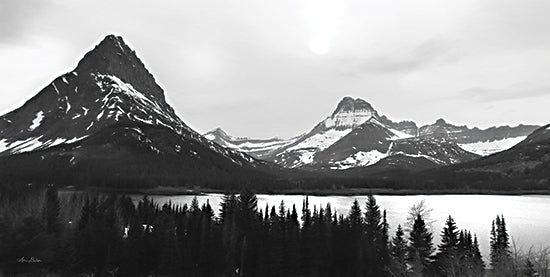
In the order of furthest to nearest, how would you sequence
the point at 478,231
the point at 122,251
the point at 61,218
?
the point at 478,231
the point at 61,218
the point at 122,251

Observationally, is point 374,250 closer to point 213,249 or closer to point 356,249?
point 356,249

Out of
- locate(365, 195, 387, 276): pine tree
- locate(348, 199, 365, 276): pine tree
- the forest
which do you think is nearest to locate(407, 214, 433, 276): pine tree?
the forest

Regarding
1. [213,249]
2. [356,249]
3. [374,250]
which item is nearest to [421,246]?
[374,250]

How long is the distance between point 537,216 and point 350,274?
127 metres

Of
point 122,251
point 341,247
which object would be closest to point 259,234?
point 341,247

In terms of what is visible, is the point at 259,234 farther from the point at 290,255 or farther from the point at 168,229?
the point at 168,229

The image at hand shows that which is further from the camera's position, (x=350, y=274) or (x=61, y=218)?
(x=61, y=218)

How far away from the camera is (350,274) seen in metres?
99.0

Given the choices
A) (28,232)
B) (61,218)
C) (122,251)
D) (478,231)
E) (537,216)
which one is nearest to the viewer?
(122,251)

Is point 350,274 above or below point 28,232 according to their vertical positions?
below
